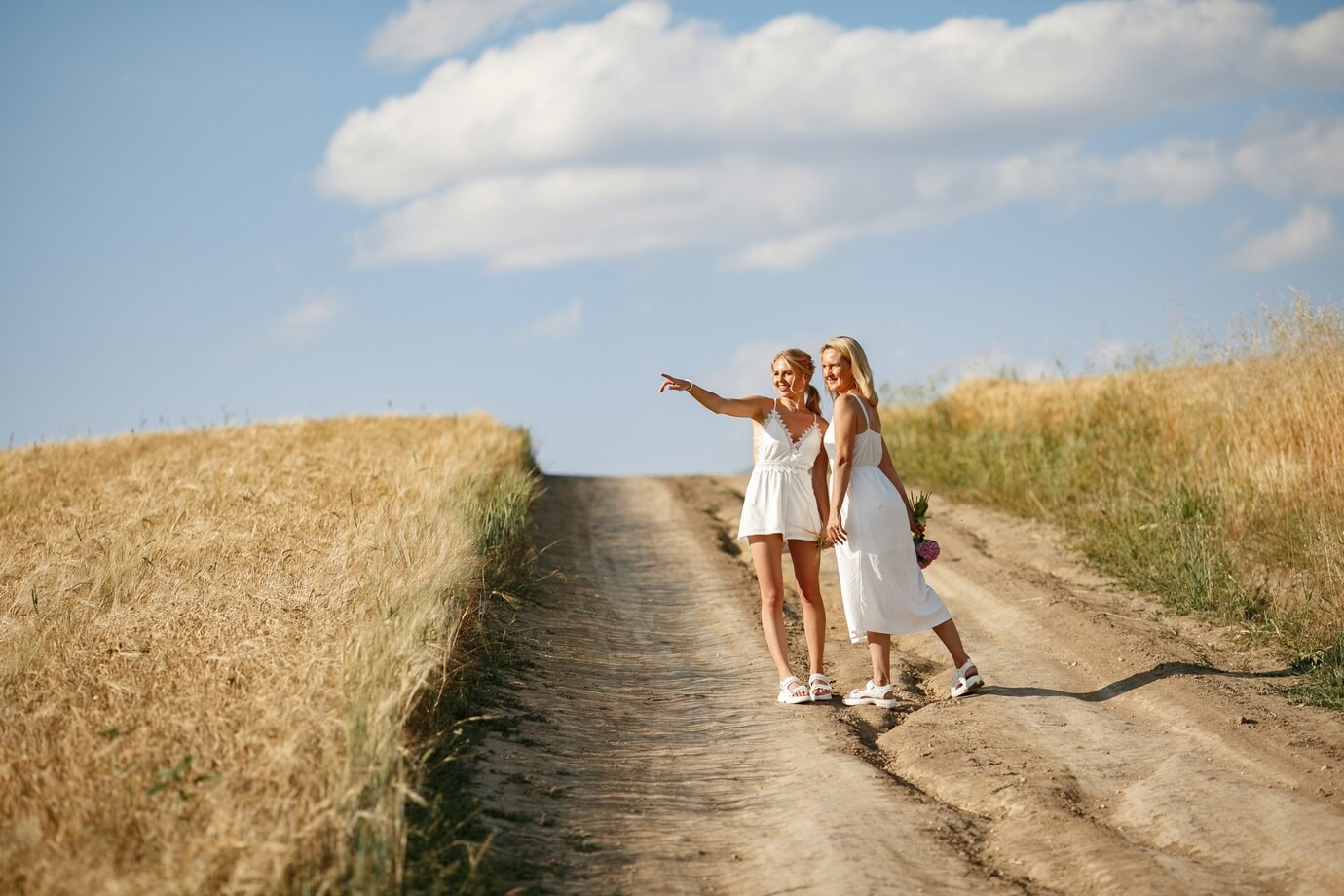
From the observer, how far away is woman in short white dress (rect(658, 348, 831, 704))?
7.93 meters

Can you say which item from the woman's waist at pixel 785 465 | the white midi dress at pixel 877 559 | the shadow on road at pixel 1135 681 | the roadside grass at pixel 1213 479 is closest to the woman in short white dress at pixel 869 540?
the white midi dress at pixel 877 559

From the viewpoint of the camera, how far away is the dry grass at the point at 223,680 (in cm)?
429

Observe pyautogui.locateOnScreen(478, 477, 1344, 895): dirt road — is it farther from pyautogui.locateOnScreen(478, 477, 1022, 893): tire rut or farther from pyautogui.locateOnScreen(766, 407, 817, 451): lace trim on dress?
pyautogui.locateOnScreen(766, 407, 817, 451): lace trim on dress

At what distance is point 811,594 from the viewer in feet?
26.6

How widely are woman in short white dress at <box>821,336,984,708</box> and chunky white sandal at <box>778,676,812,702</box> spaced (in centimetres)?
31

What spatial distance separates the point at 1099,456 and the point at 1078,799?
31.8 ft

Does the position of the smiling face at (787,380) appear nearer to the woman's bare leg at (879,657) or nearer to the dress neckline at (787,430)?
the dress neckline at (787,430)

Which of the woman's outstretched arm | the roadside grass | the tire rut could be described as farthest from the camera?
the roadside grass

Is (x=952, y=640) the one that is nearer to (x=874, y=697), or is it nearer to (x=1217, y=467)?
(x=874, y=697)

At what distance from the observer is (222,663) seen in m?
6.17

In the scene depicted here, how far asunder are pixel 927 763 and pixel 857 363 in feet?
8.46

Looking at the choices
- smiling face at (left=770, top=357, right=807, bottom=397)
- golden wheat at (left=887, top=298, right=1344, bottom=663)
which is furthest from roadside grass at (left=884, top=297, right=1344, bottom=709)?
smiling face at (left=770, top=357, right=807, bottom=397)

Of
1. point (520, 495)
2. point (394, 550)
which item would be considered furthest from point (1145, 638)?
point (520, 495)

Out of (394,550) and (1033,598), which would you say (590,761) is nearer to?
(394,550)
